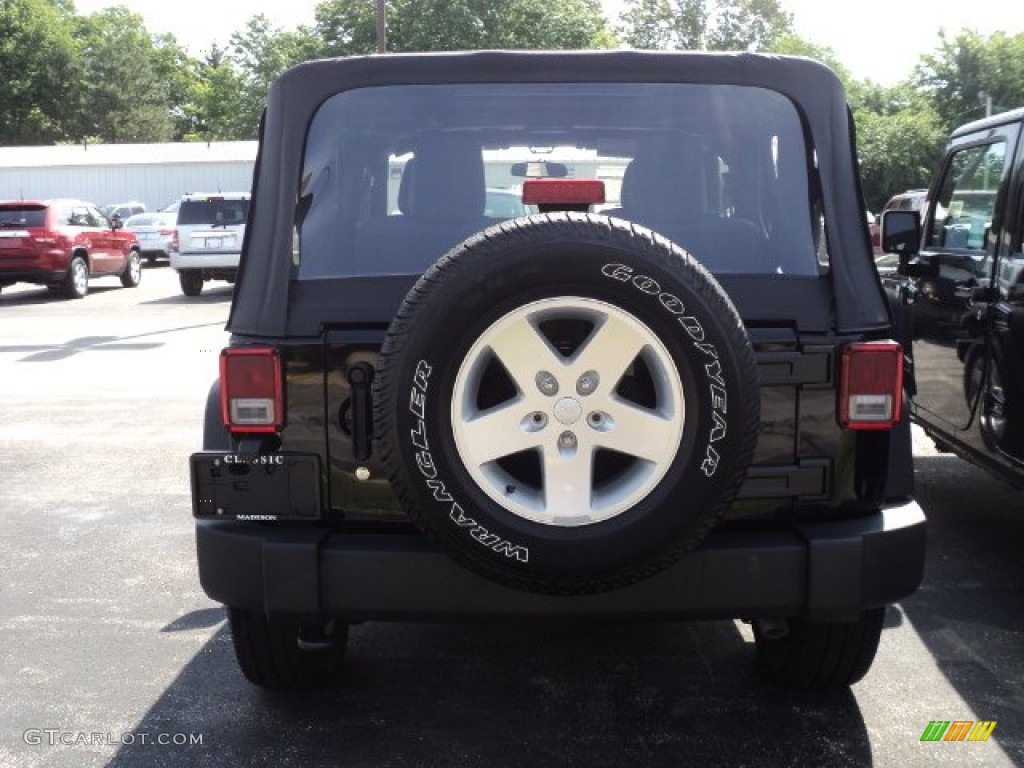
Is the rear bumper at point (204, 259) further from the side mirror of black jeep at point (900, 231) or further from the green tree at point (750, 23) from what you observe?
the green tree at point (750, 23)

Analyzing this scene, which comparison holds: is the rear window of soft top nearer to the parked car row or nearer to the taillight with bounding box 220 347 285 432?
the taillight with bounding box 220 347 285 432

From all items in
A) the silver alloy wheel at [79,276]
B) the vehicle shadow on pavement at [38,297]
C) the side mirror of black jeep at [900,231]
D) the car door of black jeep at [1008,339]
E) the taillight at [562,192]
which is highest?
the taillight at [562,192]

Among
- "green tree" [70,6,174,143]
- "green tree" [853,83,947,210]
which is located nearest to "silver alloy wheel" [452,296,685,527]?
"green tree" [853,83,947,210]

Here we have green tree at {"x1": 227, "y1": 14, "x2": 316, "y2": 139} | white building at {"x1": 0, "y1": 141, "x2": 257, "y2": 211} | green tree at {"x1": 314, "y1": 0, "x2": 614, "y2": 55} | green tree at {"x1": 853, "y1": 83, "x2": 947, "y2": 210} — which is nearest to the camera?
white building at {"x1": 0, "y1": 141, "x2": 257, "y2": 211}

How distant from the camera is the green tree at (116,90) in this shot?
80.2 m

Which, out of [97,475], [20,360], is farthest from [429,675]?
[20,360]

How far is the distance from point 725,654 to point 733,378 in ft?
5.60

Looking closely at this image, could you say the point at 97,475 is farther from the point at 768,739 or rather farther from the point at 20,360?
the point at 20,360

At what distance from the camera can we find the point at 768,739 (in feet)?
11.6

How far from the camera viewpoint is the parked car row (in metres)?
19.5

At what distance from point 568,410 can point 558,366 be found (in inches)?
4.2

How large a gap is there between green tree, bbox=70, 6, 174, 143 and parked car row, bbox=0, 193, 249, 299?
206 feet

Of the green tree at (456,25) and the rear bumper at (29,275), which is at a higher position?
the green tree at (456,25)

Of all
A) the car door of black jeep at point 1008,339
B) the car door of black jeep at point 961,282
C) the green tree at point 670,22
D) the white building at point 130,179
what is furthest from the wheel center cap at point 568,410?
the green tree at point 670,22
